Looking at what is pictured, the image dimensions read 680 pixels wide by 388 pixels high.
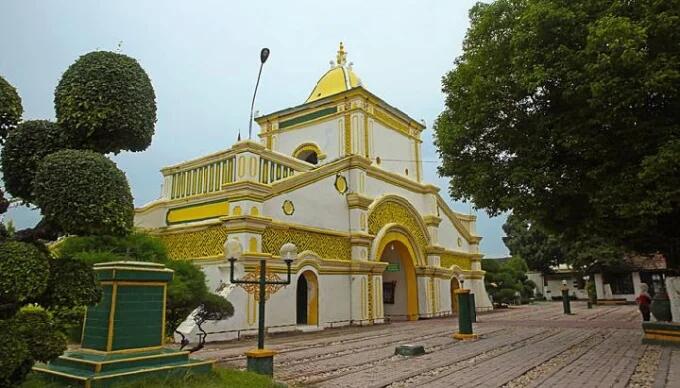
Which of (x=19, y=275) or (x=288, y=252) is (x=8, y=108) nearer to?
(x=19, y=275)

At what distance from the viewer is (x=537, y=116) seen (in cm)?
977

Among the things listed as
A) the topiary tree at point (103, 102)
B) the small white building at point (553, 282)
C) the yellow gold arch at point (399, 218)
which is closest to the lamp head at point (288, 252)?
the topiary tree at point (103, 102)

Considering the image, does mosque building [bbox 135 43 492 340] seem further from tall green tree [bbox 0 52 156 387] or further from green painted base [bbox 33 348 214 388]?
tall green tree [bbox 0 52 156 387]

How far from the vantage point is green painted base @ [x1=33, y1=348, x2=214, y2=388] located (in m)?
4.69

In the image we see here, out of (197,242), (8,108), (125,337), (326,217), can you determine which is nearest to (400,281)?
(326,217)

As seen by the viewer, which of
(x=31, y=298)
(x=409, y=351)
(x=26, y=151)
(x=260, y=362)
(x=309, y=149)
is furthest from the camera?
(x=309, y=149)

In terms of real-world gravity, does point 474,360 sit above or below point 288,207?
below

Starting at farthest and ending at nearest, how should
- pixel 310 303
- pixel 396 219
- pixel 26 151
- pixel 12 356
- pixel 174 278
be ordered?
pixel 396 219
pixel 310 303
pixel 174 278
pixel 26 151
pixel 12 356

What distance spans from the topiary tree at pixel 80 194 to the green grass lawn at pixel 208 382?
5.96ft

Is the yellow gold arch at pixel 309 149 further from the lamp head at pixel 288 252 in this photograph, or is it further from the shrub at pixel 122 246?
the lamp head at pixel 288 252

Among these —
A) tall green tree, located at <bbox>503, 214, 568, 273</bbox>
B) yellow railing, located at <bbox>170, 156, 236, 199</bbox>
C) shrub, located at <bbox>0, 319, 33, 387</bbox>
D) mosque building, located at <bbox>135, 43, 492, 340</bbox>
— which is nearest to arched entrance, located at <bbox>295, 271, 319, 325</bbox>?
mosque building, located at <bbox>135, 43, 492, 340</bbox>

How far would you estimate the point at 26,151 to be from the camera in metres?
4.33

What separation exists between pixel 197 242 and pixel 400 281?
30.9 feet

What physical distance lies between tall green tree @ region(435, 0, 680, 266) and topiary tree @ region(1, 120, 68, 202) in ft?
25.5
